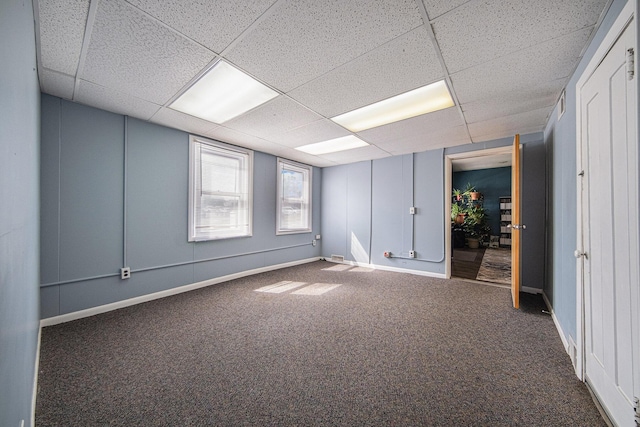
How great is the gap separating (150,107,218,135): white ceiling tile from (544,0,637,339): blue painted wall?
3626 millimetres

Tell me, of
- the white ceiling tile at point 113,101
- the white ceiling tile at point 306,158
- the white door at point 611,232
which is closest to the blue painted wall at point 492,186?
the white ceiling tile at point 306,158

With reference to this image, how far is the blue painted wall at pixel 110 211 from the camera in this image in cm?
233

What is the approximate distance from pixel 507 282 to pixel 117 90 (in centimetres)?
581

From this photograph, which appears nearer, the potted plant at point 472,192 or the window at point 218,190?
the window at point 218,190

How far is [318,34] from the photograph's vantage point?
5.07 ft

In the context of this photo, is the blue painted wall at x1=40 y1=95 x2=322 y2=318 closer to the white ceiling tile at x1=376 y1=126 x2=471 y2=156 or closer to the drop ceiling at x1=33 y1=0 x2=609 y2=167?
the drop ceiling at x1=33 y1=0 x2=609 y2=167

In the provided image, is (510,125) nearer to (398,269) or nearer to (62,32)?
(398,269)

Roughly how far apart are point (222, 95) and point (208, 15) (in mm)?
1104

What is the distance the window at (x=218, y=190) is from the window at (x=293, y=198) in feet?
2.59

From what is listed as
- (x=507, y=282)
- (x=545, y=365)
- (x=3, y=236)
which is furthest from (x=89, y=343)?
(x=507, y=282)

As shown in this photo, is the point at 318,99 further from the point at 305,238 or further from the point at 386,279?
the point at 305,238

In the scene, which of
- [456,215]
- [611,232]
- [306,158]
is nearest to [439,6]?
[611,232]

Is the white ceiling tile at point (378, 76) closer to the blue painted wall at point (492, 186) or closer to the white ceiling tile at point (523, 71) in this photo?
the white ceiling tile at point (523, 71)

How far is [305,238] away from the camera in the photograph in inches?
211
